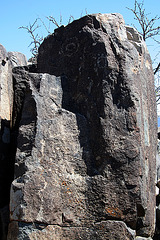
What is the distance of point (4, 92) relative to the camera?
286cm

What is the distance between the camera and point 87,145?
7.84ft

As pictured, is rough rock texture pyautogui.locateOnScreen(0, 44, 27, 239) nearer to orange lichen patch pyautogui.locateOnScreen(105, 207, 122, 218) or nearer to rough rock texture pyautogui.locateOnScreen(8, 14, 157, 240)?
rough rock texture pyautogui.locateOnScreen(8, 14, 157, 240)

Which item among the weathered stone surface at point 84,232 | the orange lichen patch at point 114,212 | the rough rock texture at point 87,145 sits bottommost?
the weathered stone surface at point 84,232

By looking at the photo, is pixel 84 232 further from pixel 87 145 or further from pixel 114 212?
pixel 87 145

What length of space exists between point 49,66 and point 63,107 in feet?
1.73

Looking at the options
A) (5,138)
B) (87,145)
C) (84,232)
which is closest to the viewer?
(84,232)

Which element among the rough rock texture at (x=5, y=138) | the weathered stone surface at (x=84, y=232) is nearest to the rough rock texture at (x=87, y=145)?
the weathered stone surface at (x=84, y=232)

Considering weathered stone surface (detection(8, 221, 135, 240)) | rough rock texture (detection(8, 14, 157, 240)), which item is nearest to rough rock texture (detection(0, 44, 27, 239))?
rough rock texture (detection(8, 14, 157, 240))

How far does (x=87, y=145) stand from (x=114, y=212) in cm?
54

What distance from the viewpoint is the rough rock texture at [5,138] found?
2557mm

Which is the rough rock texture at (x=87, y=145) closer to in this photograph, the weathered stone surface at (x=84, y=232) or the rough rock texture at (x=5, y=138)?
the weathered stone surface at (x=84, y=232)

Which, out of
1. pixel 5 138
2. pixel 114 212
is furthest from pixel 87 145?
pixel 5 138

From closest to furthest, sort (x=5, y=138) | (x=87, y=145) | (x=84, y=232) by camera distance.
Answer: (x=84, y=232) → (x=87, y=145) → (x=5, y=138)

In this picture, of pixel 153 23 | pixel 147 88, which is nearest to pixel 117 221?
pixel 147 88
